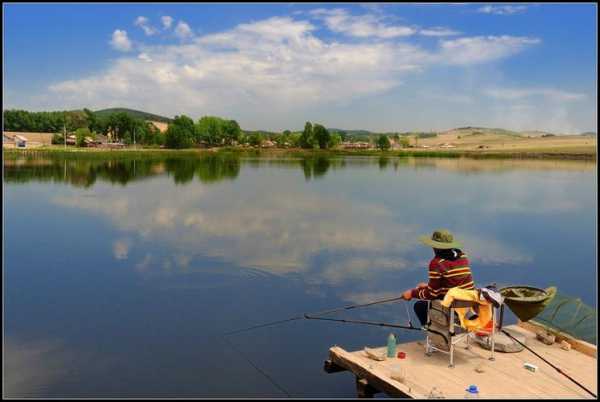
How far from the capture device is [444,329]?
7520mm

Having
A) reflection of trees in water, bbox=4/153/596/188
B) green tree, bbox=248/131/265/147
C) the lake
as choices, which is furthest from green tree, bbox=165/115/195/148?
the lake

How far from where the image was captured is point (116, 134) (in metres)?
134

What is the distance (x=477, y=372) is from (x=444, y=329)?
0.69 metres

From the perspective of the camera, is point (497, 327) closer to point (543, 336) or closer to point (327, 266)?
point (543, 336)

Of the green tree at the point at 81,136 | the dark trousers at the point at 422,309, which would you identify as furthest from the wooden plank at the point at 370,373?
the green tree at the point at 81,136

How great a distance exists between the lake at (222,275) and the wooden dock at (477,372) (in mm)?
704

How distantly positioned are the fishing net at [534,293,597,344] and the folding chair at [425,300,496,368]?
1.35 metres

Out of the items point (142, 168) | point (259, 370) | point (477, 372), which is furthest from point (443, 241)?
point (142, 168)

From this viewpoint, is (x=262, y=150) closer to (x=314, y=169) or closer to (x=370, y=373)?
(x=314, y=169)

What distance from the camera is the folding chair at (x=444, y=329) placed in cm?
727

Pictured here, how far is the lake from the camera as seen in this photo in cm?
872

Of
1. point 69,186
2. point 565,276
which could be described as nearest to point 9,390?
point 565,276

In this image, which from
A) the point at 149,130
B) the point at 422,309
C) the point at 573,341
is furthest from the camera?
the point at 149,130

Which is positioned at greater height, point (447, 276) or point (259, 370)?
point (447, 276)
